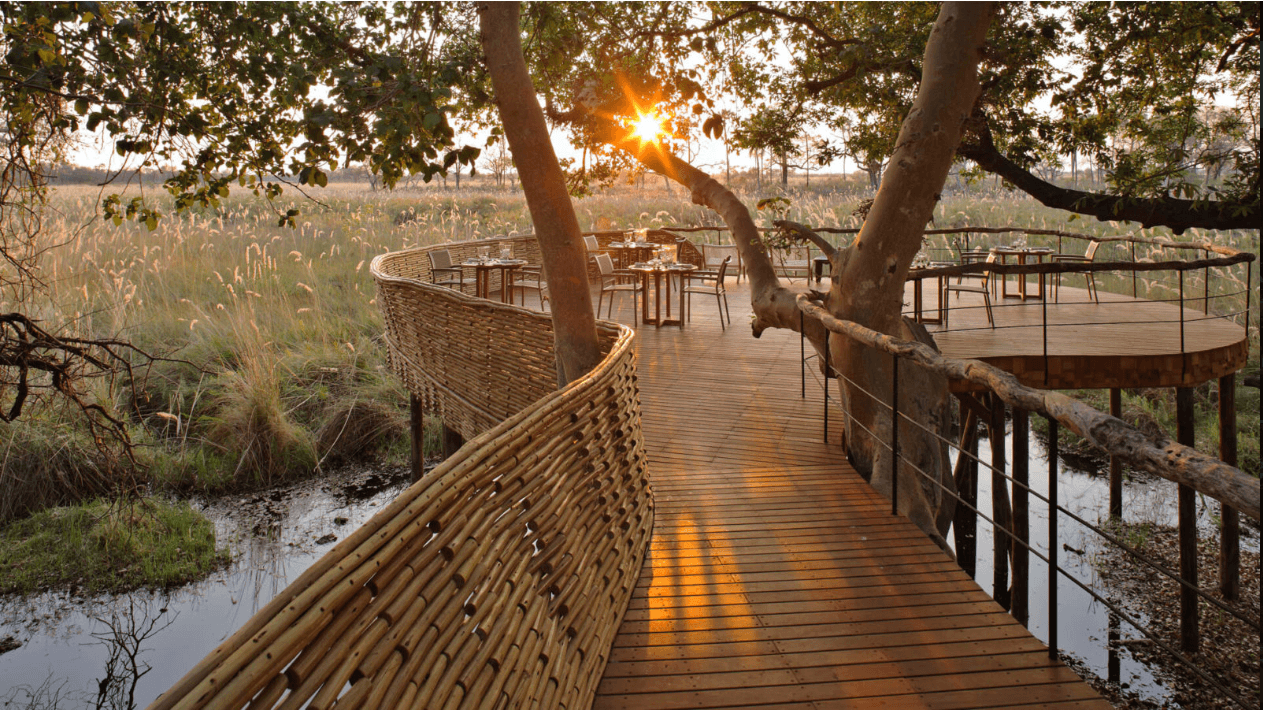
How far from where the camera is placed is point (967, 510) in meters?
7.69

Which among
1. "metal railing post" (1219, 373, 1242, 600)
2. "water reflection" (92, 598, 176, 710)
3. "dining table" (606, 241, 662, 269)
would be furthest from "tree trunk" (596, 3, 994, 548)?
"dining table" (606, 241, 662, 269)

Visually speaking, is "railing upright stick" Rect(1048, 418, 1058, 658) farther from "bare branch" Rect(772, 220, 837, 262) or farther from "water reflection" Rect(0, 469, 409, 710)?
"water reflection" Rect(0, 469, 409, 710)

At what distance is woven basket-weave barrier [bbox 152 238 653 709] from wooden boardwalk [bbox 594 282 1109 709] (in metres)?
0.20

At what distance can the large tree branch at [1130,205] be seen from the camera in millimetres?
5898

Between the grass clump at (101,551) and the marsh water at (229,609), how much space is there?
17cm

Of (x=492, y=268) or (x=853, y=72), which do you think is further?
(x=492, y=268)

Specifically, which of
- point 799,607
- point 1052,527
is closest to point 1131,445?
point 1052,527

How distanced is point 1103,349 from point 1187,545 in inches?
65.6

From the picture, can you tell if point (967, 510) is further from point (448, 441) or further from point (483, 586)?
point (483, 586)

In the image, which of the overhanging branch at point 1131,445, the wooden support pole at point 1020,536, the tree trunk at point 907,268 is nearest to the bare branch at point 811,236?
the tree trunk at point 907,268

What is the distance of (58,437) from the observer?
7699 mm

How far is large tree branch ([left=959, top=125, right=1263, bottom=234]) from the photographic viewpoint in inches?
232

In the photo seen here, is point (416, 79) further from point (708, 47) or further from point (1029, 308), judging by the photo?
point (1029, 308)

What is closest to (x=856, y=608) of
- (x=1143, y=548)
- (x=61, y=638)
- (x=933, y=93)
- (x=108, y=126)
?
(x=933, y=93)
